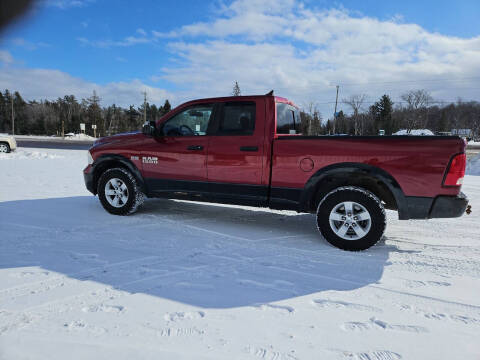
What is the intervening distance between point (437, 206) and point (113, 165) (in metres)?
4.74

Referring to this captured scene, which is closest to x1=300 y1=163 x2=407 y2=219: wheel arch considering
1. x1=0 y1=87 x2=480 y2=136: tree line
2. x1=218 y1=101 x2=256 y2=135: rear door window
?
x1=218 y1=101 x2=256 y2=135: rear door window

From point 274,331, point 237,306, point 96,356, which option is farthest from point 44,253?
point 274,331

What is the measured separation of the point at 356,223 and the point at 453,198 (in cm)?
104

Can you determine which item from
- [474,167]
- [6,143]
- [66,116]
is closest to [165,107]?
[66,116]

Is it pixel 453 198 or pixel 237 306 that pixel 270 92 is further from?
pixel 237 306

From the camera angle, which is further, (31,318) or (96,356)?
(31,318)

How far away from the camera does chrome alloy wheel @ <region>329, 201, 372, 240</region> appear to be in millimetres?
3821

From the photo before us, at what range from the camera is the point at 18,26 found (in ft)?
2.12

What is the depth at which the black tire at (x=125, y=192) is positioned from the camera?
17.0 ft

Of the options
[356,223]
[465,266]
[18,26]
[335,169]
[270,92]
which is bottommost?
[465,266]

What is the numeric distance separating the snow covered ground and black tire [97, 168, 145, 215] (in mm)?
478

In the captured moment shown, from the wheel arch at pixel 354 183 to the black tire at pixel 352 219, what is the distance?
170 mm

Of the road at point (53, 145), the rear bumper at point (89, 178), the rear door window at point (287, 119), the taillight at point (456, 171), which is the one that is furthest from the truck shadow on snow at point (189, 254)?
the road at point (53, 145)

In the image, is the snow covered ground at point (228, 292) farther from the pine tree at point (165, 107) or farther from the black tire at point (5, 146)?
the pine tree at point (165, 107)
